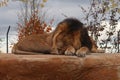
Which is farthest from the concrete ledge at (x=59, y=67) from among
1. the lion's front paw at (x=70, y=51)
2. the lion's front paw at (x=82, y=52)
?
the lion's front paw at (x=70, y=51)

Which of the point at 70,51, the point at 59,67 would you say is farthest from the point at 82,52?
the point at 59,67

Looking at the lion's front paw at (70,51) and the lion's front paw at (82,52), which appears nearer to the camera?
the lion's front paw at (82,52)

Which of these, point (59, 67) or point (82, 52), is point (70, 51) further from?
point (59, 67)

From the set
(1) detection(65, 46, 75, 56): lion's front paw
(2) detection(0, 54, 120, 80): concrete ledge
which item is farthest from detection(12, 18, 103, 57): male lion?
(2) detection(0, 54, 120, 80): concrete ledge

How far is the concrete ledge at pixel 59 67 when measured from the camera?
19.8 ft

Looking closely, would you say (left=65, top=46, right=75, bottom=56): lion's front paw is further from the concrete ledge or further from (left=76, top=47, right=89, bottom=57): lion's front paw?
the concrete ledge

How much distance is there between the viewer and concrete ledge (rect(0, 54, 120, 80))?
6039 millimetres

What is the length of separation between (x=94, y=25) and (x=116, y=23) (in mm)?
665

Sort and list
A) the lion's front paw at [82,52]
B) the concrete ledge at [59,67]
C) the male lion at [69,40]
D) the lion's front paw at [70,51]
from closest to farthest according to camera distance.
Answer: the concrete ledge at [59,67]
the lion's front paw at [82,52]
the lion's front paw at [70,51]
the male lion at [69,40]

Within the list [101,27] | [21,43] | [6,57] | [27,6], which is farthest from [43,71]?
[27,6]

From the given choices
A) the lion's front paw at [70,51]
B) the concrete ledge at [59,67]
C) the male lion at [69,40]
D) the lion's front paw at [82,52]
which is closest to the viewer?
the concrete ledge at [59,67]

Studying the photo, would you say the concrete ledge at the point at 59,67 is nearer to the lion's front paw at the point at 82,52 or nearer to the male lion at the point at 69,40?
the lion's front paw at the point at 82,52

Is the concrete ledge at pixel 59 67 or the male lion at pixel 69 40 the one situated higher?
the male lion at pixel 69 40

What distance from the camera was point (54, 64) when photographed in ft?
19.8
